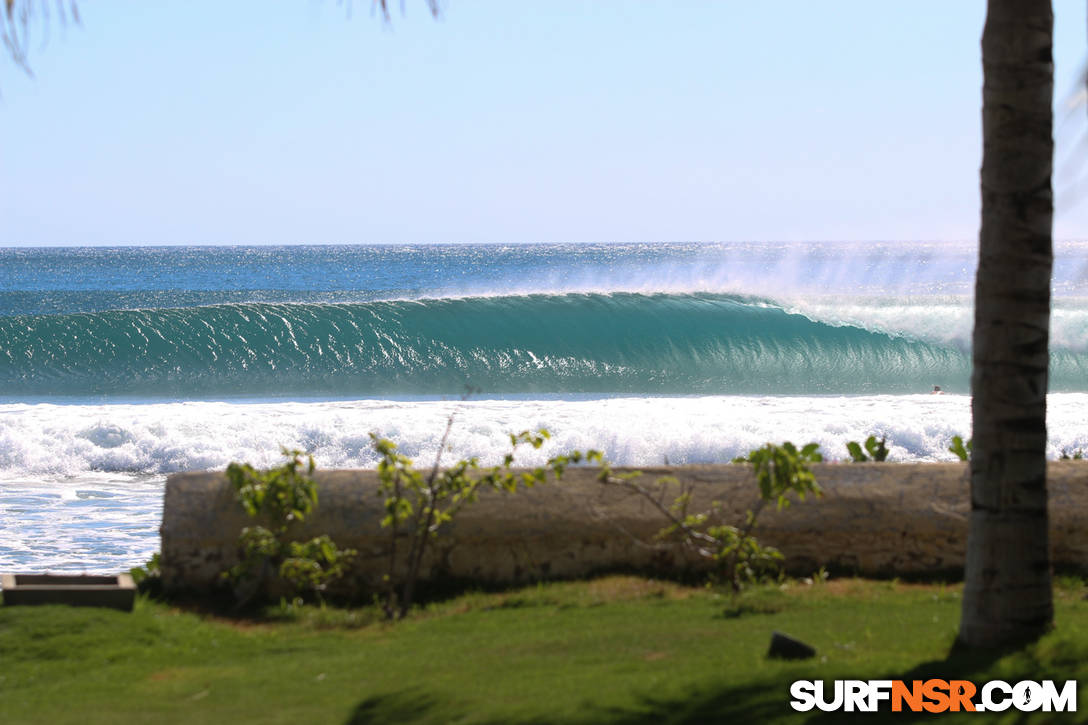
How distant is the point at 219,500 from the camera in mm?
6137

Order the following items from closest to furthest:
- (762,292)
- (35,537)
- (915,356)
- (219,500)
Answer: (219,500) < (35,537) < (915,356) < (762,292)

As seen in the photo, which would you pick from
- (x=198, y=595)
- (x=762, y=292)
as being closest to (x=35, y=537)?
(x=198, y=595)

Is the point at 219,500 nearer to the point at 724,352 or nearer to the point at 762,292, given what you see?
the point at 724,352

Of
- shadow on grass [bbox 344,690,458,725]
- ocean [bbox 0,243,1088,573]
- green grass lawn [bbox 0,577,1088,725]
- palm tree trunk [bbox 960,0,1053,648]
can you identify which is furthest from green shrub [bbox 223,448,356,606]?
palm tree trunk [bbox 960,0,1053,648]

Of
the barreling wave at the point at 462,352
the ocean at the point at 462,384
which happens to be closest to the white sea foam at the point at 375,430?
the ocean at the point at 462,384

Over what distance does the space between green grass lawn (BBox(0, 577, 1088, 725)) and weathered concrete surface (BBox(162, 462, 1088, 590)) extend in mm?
198

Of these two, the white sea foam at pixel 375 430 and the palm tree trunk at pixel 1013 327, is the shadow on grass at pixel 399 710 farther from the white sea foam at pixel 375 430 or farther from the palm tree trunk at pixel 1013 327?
the white sea foam at pixel 375 430

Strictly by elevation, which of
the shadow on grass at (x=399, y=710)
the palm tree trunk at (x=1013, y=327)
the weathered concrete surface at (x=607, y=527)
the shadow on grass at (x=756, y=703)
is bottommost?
the shadow on grass at (x=399, y=710)

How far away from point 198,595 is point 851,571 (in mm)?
3543

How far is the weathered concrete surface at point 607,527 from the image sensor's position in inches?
241

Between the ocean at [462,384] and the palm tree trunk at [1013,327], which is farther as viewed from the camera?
the ocean at [462,384]

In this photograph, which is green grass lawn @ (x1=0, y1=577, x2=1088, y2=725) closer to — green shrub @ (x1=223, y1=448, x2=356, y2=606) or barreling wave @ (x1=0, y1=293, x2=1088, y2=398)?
green shrub @ (x1=223, y1=448, x2=356, y2=606)

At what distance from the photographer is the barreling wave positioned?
70.2ft

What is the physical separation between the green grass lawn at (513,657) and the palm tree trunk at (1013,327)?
275 mm
